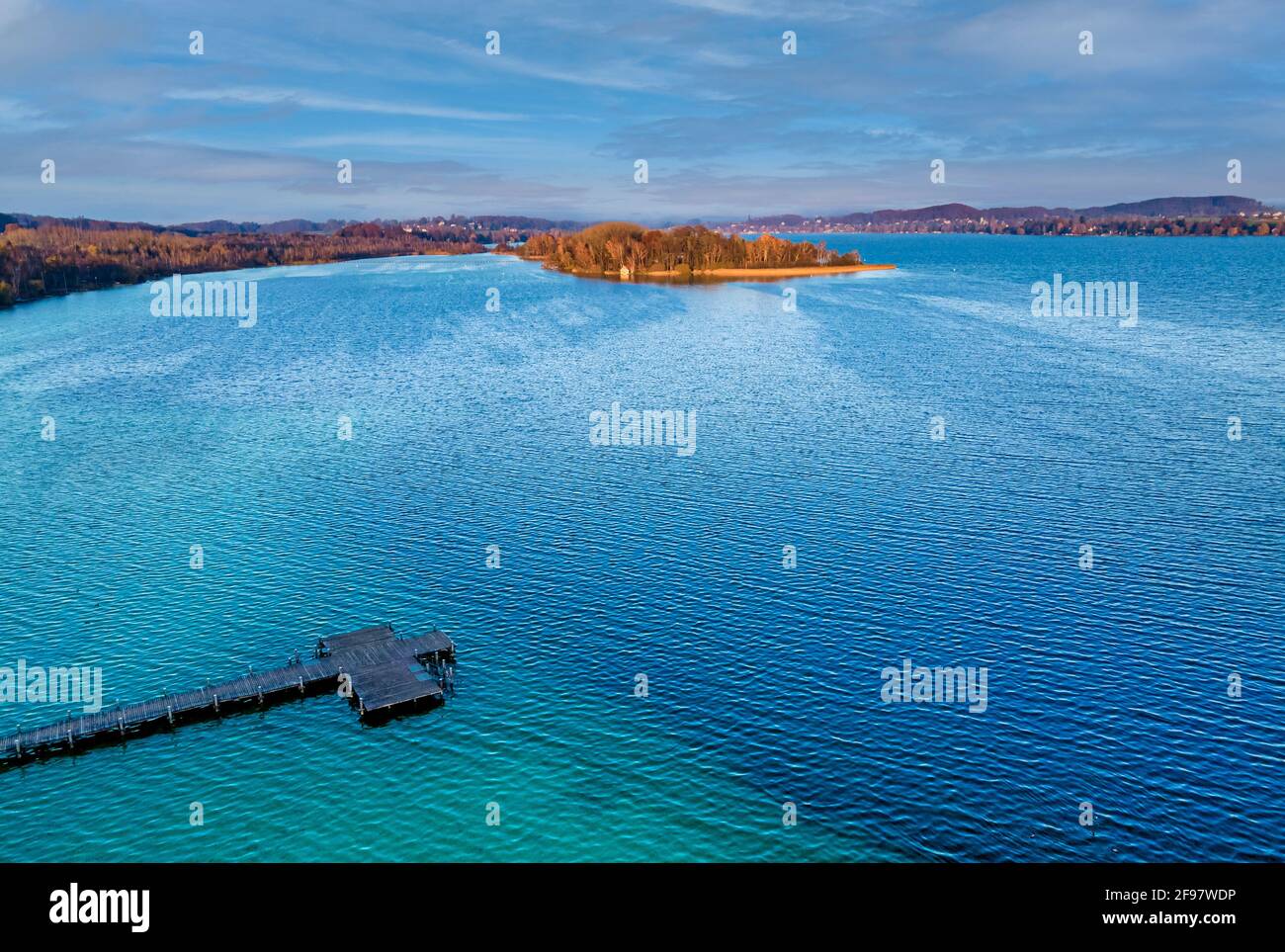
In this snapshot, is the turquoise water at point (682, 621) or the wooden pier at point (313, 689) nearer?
the turquoise water at point (682, 621)

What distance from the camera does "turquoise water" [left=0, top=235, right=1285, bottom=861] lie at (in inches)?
2084

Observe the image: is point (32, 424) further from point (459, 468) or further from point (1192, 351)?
point (1192, 351)

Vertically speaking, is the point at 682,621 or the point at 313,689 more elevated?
the point at 682,621

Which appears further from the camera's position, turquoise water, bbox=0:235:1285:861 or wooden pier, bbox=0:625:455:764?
wooden pier, bbox=0:625:455:764

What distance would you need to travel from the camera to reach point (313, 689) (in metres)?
67.1

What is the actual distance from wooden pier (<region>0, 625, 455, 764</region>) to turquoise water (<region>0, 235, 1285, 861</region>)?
1538 millimetres

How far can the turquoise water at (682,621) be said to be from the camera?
52938 millimetres

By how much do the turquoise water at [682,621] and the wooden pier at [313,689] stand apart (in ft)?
5.05

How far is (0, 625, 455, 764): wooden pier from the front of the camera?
2387 inches

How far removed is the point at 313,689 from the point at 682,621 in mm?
29701

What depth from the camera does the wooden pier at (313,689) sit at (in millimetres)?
60625

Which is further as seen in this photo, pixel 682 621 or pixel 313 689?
pixel 682 621
